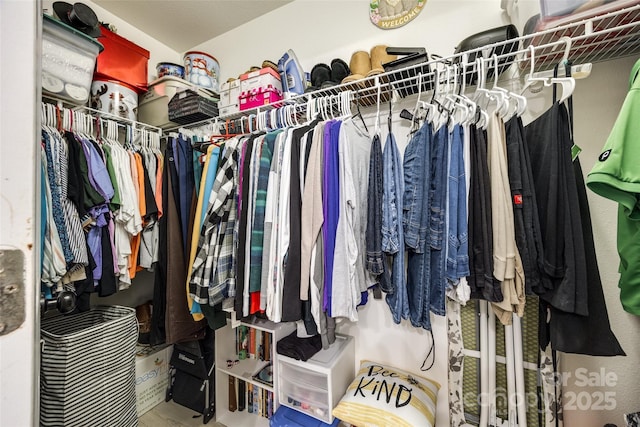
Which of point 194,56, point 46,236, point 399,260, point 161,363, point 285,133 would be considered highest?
point 194,56

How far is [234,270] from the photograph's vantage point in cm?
105

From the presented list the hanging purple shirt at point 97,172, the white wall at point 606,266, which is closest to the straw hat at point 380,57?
the white wall at point 606,266

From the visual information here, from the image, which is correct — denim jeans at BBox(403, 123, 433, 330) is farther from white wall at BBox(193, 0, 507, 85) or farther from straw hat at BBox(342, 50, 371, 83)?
white wall at BBox(193, 0, 507, 85)

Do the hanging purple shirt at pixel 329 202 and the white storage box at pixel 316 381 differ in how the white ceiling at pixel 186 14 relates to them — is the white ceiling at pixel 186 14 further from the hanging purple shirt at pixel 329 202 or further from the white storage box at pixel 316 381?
the white storage box at pixel 316 381

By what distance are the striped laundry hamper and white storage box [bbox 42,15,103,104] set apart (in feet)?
3.71

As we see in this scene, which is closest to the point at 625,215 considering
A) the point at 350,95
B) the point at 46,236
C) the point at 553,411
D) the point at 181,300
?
the point at 553,411

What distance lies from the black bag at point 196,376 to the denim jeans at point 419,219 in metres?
1.34

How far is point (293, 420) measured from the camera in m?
1.20

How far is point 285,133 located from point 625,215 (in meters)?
1.15

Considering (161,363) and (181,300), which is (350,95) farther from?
(161,363)

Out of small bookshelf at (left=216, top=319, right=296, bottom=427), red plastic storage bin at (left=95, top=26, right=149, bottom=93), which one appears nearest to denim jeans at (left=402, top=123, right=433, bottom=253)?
small bookshelf at (left=216, top=319, right=296, bottom=427)

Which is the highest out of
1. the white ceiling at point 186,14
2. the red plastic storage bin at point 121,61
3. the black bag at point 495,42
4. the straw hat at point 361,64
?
the white ceiling at point 186,14

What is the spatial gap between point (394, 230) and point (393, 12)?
48.0 inches

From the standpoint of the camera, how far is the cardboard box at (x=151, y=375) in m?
1.56
